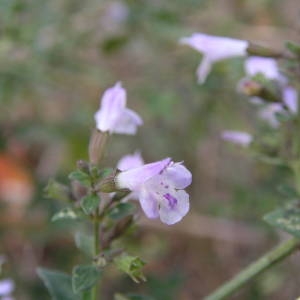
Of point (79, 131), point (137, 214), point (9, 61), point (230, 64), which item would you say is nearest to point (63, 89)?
point (79, 131)

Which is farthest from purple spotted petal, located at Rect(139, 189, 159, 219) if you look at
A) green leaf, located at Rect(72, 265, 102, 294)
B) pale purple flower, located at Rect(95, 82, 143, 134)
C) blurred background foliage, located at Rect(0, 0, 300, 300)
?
blurred background foliage, located at Rect(0, 0, 300, 300)

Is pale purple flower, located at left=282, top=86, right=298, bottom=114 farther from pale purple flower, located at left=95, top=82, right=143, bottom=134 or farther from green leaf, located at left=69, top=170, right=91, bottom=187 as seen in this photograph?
green leaf, located at left=69, top=170, right=91, bottom=187

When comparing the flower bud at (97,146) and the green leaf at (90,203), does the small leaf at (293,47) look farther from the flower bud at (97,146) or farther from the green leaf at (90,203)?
the green leaf at (90,203)

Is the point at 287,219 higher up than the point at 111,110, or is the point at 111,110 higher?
the point at 111,110

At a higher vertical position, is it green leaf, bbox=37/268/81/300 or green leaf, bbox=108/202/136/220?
green leaf, bbox=108/202/136/220

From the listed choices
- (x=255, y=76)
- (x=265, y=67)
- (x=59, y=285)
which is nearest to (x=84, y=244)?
(x=59, y=285)

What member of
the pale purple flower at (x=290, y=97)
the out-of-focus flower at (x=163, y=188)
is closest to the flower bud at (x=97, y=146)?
the out-of-focus flower at (x=163, y=188)

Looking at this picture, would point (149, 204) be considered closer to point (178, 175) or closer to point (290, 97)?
point (178, 175)

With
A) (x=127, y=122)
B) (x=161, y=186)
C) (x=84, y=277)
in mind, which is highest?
(x=161, y=186)
